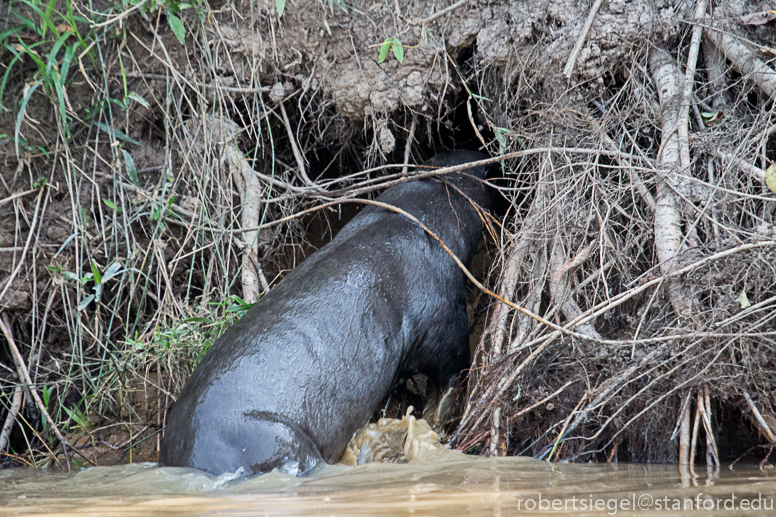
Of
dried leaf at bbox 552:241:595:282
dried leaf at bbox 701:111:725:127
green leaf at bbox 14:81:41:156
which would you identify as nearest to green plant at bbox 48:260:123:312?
green leaf at bbox 14:81:41:156

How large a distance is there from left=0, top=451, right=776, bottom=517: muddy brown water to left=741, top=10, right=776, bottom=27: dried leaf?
1650 mm

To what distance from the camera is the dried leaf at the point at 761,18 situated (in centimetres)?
231

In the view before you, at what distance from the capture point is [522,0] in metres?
2.76

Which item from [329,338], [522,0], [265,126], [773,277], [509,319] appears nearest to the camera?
[773,277]

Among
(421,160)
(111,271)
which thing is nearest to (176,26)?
(111,271)

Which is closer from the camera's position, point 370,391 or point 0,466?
point 370,391

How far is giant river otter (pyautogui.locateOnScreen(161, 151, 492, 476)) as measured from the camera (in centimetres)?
189

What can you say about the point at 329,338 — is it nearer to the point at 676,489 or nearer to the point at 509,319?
the point at 509,319

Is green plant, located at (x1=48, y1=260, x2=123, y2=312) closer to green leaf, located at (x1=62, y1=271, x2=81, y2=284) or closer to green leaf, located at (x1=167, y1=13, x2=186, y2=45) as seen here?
green leaf, located at (x1=62, y1=271, x2=81, y2=284)

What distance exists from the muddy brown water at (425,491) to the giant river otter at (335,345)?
0.38 feet

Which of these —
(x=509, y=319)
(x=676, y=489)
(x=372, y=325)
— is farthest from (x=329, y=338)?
(x=676, y=489)

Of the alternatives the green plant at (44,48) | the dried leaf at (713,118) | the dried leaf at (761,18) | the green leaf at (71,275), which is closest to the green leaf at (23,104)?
the green plant at (44,48)

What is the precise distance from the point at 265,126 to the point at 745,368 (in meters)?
2.54

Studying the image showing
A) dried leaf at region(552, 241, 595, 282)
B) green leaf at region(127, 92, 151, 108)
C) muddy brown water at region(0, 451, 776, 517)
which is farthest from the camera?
green leaf at region(127, 92, 151, 108)
